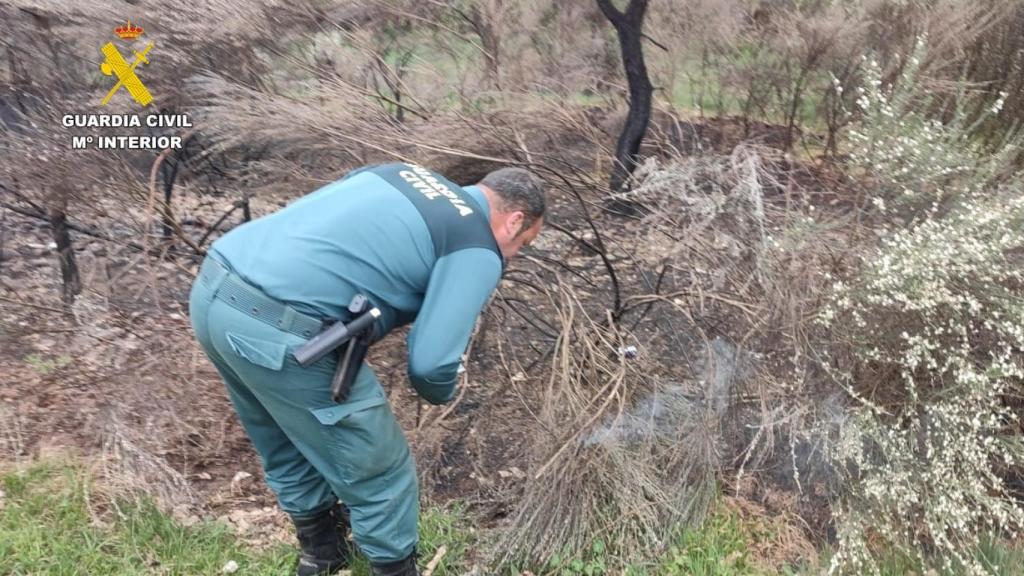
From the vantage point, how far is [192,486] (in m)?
3.69

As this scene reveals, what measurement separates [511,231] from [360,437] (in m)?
0.83

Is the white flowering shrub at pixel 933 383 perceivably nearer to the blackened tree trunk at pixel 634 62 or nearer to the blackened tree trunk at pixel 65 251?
the blackened tree trunk at pixel 634 62

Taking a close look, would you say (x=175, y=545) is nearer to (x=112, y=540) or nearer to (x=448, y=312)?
(x=112, y=540)

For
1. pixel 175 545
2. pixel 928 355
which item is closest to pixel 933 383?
pixel 928 355


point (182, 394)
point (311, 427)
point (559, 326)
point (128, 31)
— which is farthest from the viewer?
point (128, 31)

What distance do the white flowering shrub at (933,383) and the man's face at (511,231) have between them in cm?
133

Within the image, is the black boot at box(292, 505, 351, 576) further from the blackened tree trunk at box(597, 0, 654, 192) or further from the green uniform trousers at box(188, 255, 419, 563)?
the blackened tree trunk at box(597, 0, 654, 192)

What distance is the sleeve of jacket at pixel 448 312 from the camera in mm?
2363

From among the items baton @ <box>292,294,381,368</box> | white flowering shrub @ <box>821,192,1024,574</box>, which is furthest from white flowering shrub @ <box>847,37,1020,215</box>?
baton @ <box>292,294,381,368</box>

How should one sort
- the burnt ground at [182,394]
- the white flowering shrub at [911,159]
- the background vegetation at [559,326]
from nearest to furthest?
the background vegetation at [559,326] < the white flowering shrub at [911,159] < the burnt ground at [182,394]

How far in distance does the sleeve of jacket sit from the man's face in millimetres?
Result: 210

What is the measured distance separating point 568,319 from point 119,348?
2.17 m

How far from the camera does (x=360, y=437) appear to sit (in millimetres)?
2578

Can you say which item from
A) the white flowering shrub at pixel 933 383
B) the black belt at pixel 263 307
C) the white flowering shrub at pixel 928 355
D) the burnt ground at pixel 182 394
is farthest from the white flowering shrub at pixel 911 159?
the black belt at pixel 263 307
